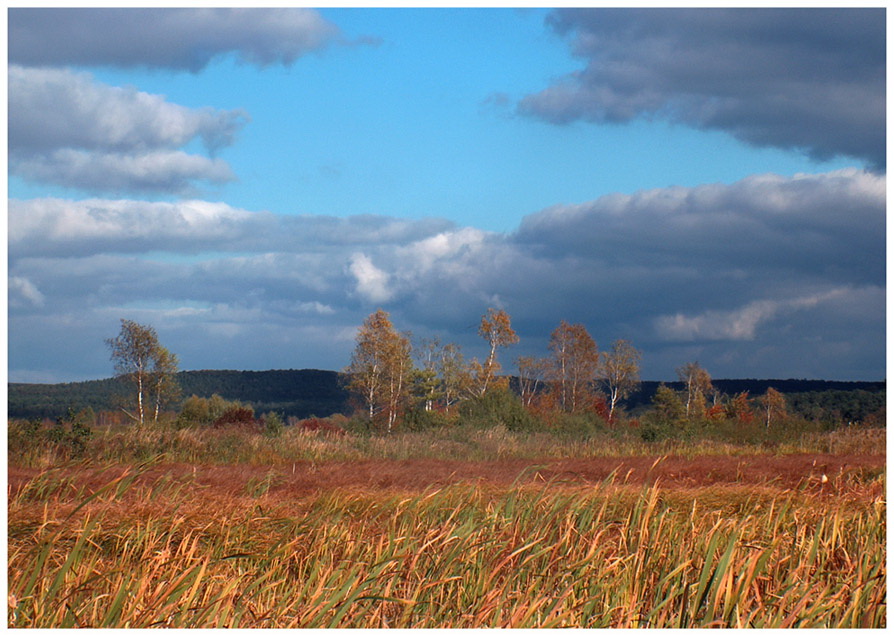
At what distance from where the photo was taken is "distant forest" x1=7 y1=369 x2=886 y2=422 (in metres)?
50.1

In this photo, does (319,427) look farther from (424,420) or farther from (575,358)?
(575,358)

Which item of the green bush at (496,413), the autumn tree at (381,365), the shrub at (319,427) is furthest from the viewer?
the autumn tree at (381,365)

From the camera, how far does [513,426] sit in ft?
79.1

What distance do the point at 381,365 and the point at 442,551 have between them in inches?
1068

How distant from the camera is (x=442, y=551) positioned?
206 inches


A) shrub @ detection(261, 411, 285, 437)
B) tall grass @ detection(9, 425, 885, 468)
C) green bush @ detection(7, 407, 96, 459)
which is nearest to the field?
tall grass @ detection(9, 425, 885, 468)

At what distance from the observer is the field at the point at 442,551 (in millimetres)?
3910

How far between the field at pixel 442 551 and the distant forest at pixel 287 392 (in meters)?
35.5

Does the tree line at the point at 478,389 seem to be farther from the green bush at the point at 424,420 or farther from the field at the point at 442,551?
the field at the point at 442,551

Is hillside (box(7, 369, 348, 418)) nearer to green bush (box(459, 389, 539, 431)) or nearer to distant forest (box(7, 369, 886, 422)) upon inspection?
distant forest (box(7, 369, 886, 422))

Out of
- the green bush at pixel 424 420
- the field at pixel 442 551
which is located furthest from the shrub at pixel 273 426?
the field at pixel 442 551

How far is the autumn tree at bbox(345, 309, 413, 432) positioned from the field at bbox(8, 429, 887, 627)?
68.2ft

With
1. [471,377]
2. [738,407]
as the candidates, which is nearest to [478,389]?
[471,377]

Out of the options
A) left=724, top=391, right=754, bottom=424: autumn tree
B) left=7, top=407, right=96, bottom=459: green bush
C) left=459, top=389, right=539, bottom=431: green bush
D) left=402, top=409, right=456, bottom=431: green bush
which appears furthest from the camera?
left=724, top=391, right=754, bottom=424: autumn tree
